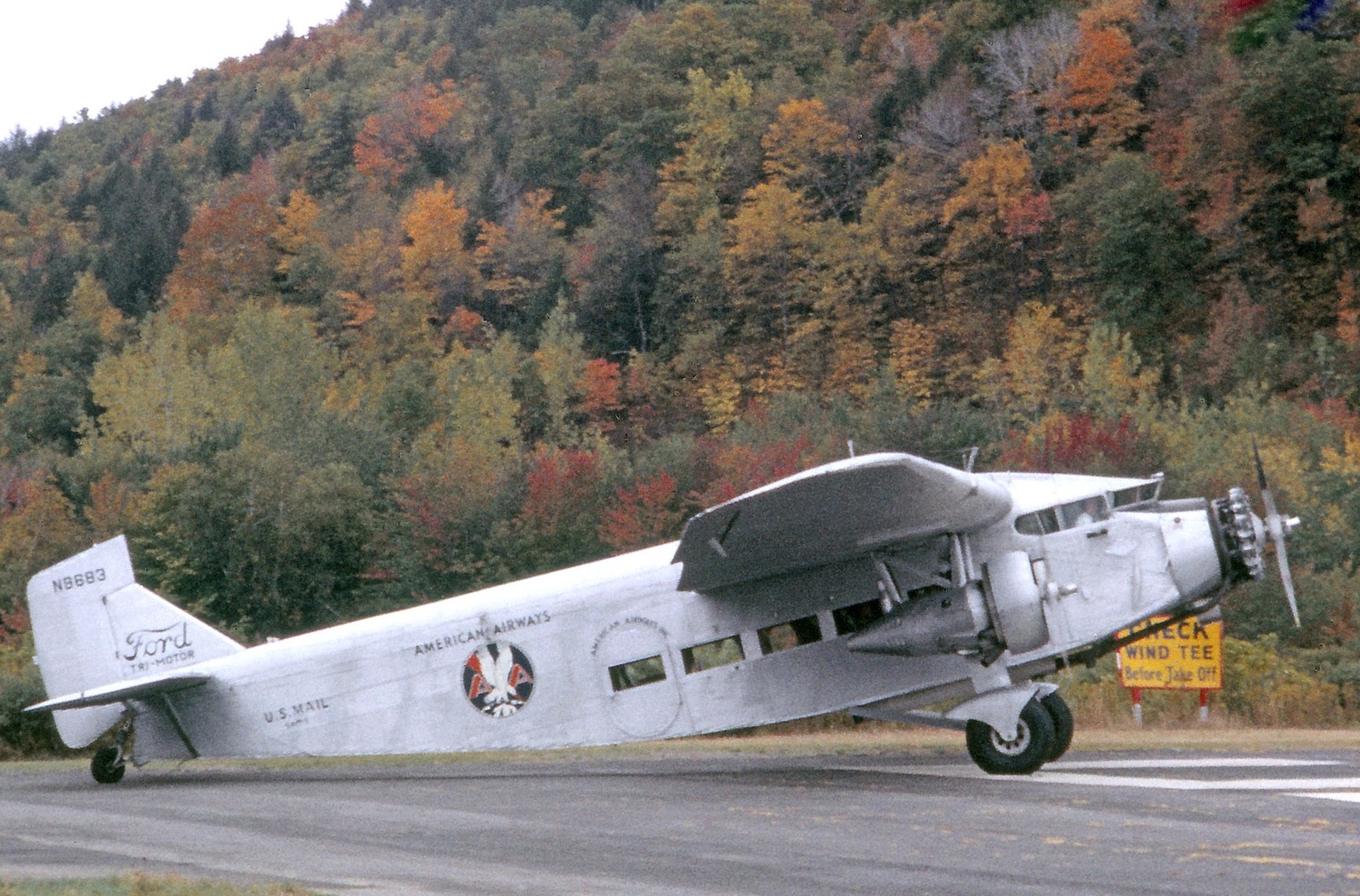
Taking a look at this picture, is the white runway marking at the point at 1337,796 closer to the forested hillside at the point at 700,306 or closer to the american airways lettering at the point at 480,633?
the american airways lettering at the point at 480,633

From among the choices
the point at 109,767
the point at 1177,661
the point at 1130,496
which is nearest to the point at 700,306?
the point at 1177,661

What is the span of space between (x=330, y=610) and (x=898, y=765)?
35.1m

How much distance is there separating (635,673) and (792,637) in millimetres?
1839

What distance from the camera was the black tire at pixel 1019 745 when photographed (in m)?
15.9

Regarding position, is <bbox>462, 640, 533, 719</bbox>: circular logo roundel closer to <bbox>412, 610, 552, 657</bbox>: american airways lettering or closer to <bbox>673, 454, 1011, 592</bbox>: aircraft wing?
<bbox>412, 610, 552, 657</bbox>: american airways lettering

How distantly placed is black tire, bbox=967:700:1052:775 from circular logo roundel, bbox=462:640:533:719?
16.6 ft

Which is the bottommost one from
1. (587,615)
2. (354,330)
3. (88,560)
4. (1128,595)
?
(1128,595)

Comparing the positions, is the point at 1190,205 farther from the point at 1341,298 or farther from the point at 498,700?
the point at 498,700

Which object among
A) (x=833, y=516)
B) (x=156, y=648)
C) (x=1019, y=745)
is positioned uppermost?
(x=156, y=648)

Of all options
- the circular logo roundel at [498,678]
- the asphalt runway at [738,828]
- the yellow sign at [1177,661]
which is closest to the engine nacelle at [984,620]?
the asphalt runway at [738,828]

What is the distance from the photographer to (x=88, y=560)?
1872cm

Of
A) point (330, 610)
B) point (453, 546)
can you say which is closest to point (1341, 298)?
point (453, 546)

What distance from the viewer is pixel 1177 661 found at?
23828 mm

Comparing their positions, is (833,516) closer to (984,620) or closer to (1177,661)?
(984,620)
